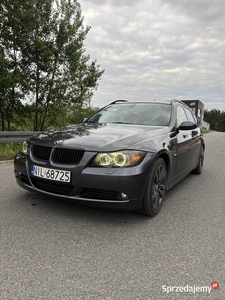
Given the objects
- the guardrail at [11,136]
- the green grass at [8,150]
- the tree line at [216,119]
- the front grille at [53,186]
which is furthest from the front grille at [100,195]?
the tree line at [216,119]

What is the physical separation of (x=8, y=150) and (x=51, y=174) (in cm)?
469

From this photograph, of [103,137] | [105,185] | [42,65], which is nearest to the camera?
[105,185]

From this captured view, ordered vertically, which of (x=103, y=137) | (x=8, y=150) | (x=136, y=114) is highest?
(x=136, y=114)

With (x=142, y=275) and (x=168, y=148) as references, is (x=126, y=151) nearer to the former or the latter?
(x=168, y=148)

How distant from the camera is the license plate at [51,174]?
8.89 ft

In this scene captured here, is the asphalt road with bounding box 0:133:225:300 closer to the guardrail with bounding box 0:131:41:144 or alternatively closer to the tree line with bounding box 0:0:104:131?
the guardrail with bounding box 0:131:41:144

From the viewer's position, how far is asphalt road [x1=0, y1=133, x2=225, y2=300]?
5.94ft

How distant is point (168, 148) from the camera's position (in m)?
3.34

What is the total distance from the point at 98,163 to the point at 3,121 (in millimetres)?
7857

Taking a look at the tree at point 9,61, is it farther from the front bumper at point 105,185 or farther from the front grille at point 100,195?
the front grille at point 100,195

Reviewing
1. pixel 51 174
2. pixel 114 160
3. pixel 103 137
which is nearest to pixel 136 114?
pixel 103 137

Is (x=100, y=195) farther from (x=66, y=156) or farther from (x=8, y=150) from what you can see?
(x=8, y=150)

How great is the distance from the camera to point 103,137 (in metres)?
3.01

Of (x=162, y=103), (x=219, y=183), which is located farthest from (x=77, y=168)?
(x=219, y=183)
